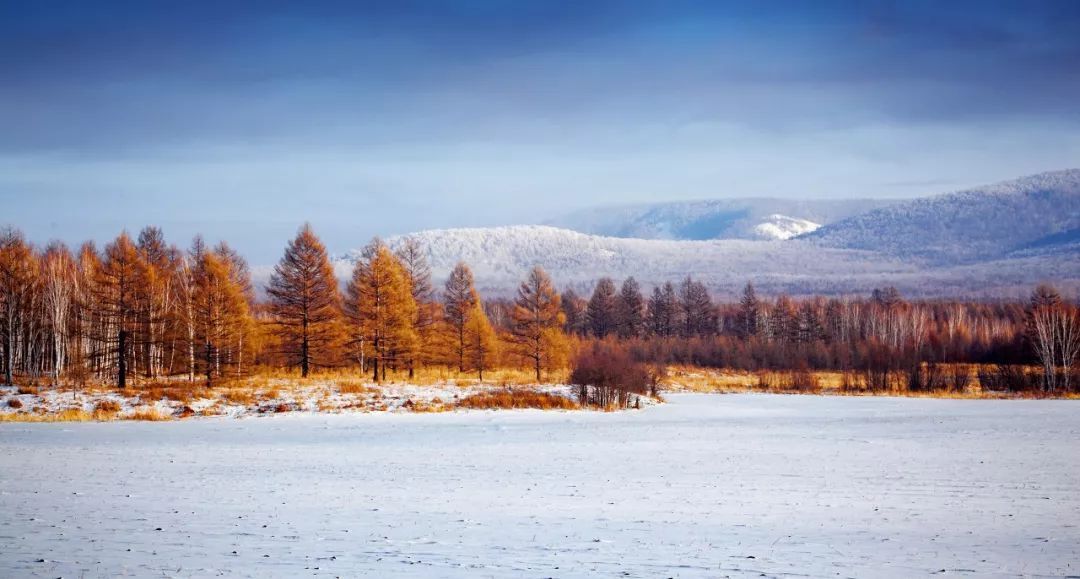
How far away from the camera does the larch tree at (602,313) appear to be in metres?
Answer: 120

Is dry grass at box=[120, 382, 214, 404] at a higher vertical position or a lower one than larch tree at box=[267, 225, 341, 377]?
lower

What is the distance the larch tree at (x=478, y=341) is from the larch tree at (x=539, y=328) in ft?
6.73

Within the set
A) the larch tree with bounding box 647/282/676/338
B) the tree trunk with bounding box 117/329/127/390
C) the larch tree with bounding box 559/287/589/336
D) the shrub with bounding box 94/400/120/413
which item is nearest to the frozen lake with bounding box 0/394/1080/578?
the shrub with bounding box 94/400/120/413

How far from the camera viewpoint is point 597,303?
398 feet

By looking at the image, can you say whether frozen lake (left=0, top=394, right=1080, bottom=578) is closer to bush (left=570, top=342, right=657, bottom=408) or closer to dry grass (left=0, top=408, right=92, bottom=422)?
dry grass (left=0, top=408, right=92, bottom=422)

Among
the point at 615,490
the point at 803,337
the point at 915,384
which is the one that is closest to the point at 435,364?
the point at 915,384

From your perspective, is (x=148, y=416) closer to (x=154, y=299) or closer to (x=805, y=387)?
(x=154, y=299)

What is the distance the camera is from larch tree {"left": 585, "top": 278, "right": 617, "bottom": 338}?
395ft

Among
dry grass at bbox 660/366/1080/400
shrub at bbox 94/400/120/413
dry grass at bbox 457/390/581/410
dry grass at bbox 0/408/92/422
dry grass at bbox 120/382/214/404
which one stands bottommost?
dry grass at bbox 660/366/1080/400

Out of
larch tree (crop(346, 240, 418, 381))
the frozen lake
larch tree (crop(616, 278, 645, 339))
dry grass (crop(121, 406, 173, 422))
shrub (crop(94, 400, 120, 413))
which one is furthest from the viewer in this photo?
larch tree (crop(616, 278, 645, 339))

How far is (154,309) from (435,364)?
24.6m

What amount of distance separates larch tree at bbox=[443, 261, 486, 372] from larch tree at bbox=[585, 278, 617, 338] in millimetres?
55978

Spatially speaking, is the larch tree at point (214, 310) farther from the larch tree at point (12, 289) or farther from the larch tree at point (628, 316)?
the larch tree at point (628, 316)

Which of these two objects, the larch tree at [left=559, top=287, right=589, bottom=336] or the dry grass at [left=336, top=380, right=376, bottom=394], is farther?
the larch tree at [left=559, top=287, right=589, bottom=336]
